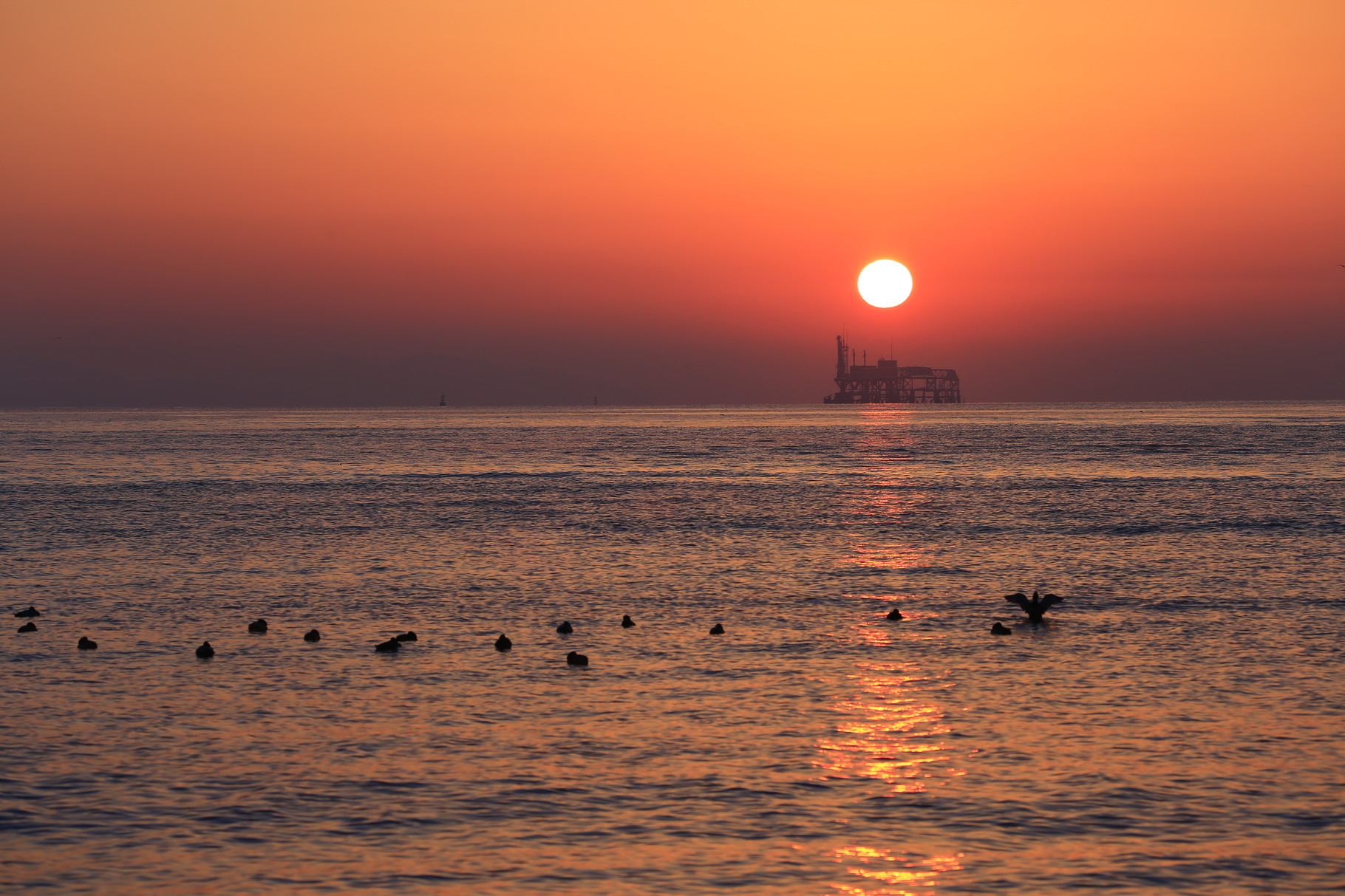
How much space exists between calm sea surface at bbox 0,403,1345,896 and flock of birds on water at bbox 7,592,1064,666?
0.25 metres

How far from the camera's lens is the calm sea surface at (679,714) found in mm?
12219

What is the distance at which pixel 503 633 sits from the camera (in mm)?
24875

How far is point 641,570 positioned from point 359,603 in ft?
29.0

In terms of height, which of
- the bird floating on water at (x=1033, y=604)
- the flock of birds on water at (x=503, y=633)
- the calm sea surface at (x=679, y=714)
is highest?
the bird floating on water at (x=1033, y=604)

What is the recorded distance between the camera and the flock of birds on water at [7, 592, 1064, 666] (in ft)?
73.4

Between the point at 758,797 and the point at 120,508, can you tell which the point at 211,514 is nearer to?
the point at 120,508

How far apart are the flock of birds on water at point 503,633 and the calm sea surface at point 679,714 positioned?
0.25 metres

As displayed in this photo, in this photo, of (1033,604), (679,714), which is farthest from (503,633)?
(1033,604)

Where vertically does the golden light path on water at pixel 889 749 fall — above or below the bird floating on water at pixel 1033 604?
below

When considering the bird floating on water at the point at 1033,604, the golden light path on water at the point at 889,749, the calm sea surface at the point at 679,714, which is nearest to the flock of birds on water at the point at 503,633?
the bird floating on water at the point at 1033,604

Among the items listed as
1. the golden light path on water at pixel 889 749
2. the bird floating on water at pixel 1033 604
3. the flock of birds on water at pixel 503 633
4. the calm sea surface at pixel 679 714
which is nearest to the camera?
the golden light path on water at pixel 889 749

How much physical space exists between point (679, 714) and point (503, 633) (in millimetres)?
7761

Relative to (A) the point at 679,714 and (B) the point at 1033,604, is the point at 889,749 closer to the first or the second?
(A) the point at 679,714

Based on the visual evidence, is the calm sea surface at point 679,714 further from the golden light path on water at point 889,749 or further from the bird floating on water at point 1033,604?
the bird floating on water at point 1033,604
